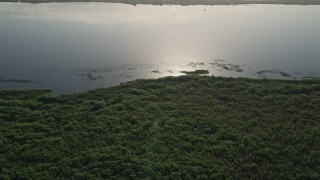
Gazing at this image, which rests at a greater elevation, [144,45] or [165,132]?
[144,45]

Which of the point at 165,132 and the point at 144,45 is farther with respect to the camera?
the point at 144,45

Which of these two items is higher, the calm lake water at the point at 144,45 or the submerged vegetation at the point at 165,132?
the calm lake water at the point at 144,45

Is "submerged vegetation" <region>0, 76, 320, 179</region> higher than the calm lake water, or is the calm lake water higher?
the calm lake water

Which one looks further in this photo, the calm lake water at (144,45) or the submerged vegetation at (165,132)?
the calm lake water at (144,45)

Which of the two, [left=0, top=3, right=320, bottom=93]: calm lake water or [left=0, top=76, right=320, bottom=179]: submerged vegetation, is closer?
[left=0, top=76, right=320, bottom=179]: submerged vegetation

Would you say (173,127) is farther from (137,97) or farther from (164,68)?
(164,68)
